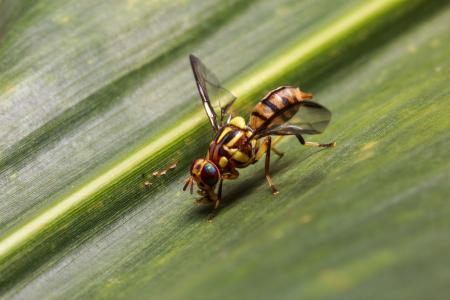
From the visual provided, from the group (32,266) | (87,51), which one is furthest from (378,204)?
(87,51)

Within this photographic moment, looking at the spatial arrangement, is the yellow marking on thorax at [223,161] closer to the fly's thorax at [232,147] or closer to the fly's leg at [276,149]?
the fly's thorax at [232,147]

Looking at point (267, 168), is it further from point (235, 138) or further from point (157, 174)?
point (157, 174)

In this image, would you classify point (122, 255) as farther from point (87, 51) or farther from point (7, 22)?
point (7, 22)

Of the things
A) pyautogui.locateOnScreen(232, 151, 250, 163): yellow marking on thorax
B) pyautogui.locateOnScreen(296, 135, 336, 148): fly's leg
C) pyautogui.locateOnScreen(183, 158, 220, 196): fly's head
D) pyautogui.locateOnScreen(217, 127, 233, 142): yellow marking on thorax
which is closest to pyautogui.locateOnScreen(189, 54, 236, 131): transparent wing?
pyautogui.locateOnScreen(217, 127, 233, 142): yellow marking on thorax

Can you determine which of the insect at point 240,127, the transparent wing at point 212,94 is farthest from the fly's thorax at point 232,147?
the transparent wing at point 212,94

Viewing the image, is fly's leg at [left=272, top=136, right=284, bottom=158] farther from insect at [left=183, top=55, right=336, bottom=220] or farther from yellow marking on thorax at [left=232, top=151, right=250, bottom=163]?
yellow marking on thorax at [left=232, top=151, right=250, bottom=163]
